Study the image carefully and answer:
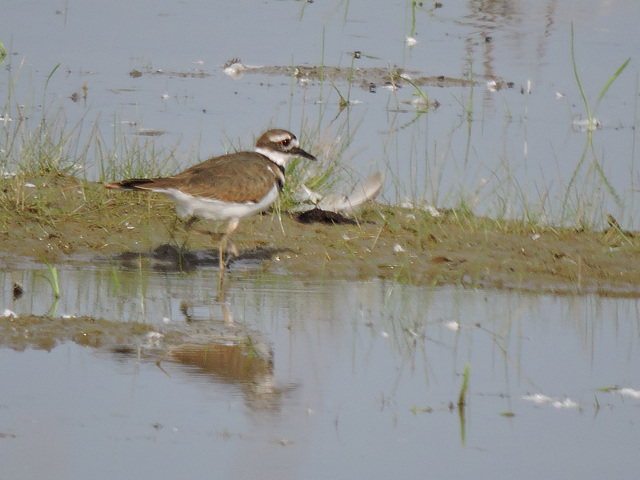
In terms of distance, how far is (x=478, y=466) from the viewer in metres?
5.08

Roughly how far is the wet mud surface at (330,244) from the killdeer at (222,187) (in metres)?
0.43

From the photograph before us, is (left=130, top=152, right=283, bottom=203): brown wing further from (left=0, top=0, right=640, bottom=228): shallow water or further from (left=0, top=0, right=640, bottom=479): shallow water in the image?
(left=0, top=0, right=640, bottom=228): shallow water

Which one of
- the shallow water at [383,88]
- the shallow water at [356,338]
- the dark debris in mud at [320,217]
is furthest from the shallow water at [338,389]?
the shallow water at [383,88]

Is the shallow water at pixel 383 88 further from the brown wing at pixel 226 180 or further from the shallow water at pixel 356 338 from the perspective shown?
the brown wing at pixel 226 180

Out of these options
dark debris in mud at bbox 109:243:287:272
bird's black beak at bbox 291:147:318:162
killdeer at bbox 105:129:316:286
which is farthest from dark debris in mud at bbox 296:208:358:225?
killdeer at bbox 105:129:316:286

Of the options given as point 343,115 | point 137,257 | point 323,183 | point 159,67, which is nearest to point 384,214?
point 323,183

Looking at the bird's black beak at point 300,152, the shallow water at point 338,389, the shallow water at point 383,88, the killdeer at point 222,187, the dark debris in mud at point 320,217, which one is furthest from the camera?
the shallow water at point 383,88

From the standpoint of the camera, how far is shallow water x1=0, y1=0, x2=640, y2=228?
10.8 meters

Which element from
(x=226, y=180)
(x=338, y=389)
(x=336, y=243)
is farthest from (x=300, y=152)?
(x=338, y=389)

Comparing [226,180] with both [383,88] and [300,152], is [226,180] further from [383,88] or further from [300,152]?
[383,88]

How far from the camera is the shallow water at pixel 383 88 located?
10.8 metres

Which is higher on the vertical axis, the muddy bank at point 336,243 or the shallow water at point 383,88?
the shallow water at point 383,88

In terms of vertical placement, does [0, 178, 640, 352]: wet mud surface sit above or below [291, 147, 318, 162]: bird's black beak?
below

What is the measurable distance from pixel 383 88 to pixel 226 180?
7042 millimetres
